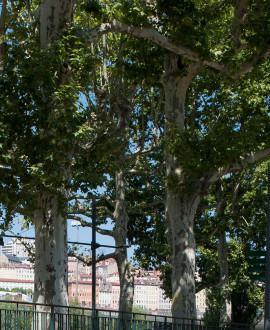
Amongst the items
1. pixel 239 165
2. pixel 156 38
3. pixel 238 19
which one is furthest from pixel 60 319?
pixel 238 19

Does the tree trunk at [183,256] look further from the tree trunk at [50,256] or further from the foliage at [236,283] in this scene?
the foliage at [236,283]

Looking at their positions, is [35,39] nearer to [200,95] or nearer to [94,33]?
[94,33]

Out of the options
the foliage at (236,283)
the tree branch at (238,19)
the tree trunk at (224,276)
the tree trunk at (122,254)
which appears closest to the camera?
the tree branch at (238,19)

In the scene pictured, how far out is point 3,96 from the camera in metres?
12.4

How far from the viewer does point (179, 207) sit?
16281 millimetres

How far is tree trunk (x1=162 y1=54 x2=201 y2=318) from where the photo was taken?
1581 cm

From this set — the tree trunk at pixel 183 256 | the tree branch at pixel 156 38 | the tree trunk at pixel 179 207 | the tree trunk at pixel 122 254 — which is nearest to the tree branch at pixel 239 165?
the tree trunk at pixel 179 207

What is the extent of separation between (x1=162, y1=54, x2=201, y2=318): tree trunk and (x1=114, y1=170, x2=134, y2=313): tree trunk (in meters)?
11.6

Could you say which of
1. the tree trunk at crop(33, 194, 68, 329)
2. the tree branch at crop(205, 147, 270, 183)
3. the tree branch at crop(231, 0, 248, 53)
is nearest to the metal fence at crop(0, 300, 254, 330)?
the tree trunk at crop(33, 194, 68, 329)

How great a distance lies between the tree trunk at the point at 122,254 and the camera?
1118 inches

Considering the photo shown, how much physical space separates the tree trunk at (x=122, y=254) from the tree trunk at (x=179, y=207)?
11.6m

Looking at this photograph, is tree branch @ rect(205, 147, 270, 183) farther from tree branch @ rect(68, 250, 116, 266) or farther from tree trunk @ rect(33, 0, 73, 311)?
tree branch @ rect(68, 250, 116, 266)

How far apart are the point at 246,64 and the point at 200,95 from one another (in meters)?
11.3

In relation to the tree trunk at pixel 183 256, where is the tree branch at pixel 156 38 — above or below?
above
